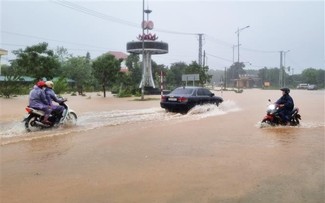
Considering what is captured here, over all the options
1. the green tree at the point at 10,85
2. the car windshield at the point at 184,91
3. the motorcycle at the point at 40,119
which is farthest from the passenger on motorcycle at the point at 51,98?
the green tree at the point at 10,85

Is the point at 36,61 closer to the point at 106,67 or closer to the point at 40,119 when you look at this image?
the point at 106,67

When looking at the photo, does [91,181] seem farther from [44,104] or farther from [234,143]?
[44,104]

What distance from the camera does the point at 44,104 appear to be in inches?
449

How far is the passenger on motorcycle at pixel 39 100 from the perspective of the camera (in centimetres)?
1123

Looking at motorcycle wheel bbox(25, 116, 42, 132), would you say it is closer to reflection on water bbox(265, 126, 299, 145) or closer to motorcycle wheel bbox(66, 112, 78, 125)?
motorcycle wheel bbox(66, 112, 78, 125)

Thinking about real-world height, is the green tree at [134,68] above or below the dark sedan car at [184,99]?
above

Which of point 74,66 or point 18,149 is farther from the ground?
point 74,66

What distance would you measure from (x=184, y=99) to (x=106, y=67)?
17.2m

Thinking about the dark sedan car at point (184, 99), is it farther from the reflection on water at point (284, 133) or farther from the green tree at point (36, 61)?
the green tree at point (36, 61)

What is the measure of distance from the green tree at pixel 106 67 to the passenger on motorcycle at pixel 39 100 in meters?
21.7

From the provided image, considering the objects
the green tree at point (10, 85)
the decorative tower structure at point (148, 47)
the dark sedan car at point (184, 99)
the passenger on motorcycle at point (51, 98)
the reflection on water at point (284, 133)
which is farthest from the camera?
the decorative tower structure at point (148, 47)

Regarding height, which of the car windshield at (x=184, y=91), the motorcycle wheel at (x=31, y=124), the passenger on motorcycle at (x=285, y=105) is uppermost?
the car windshield at (x=184, y=91)

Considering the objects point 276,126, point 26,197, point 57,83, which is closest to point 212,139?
point 276,126

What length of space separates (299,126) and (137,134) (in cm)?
603
